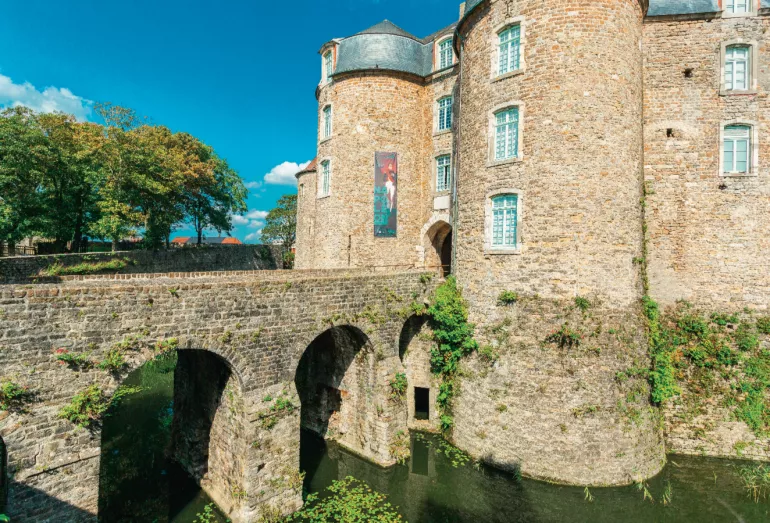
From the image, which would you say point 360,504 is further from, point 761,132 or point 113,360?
point 761,132

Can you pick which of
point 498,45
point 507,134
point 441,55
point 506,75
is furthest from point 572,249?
point 441,55

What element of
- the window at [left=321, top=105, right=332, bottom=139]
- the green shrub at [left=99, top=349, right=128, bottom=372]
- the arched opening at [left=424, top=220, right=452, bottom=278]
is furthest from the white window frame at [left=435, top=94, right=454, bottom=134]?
the green shrub at [left=99, top=349, right=128, bottom=372]

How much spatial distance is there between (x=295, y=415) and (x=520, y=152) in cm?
862

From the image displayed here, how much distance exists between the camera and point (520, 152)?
1088 cm

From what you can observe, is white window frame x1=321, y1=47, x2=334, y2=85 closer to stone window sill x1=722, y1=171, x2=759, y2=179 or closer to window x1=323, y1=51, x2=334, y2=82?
window x1=323, y1=51, x2=334, y2=82

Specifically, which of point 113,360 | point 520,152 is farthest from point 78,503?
point 520,152

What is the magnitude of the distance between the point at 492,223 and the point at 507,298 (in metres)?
2.14

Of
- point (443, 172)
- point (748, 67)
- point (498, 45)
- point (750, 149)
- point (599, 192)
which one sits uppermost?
point (498, 45)

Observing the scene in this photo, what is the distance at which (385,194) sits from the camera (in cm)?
1669

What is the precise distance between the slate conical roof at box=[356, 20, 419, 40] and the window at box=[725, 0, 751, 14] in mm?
10468

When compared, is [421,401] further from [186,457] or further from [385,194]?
[385,194]

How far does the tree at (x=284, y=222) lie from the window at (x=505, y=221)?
33.8 metres

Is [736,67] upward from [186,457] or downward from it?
upward

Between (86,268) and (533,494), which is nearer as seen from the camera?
(533,494)
